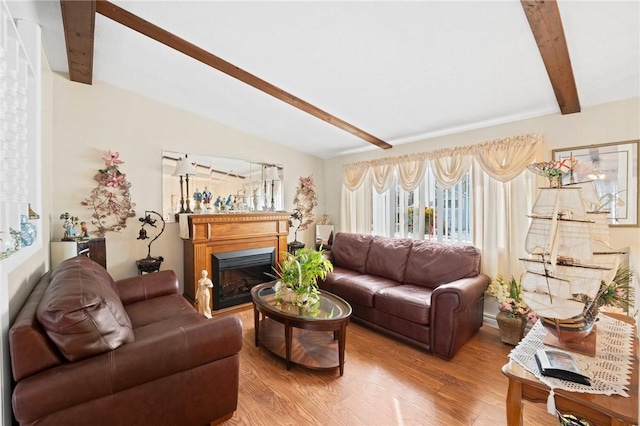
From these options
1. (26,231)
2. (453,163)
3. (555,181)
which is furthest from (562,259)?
(26,231)

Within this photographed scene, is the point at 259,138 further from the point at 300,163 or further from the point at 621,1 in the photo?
the point at 621,1

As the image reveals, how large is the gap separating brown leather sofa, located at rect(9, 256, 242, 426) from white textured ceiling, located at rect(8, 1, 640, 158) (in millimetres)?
1973

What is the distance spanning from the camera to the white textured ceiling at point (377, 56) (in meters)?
1.73

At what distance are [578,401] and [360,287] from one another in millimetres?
2111

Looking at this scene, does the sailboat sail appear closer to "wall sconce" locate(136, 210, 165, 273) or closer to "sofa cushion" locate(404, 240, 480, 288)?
"sofa cushion" locate(404, 240, 480, 288)

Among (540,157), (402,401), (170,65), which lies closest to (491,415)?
(402,401)

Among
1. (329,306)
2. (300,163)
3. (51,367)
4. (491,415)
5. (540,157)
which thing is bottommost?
(491,415)

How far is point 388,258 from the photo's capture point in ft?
11.6

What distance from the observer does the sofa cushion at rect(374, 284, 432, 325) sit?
2.54 meters

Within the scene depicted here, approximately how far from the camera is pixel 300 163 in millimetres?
4871

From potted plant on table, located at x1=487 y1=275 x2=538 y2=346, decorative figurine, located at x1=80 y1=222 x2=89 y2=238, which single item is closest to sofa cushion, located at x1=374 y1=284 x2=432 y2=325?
potted plant on table, located at x1=487 y1=275 x2=538 y2=346

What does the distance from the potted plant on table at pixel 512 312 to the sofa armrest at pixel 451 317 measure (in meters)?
0.35

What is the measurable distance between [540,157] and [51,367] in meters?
3.91

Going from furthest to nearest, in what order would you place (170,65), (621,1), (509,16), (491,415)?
(170,65)
(491,415)
(509,16)
(621,1)
